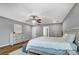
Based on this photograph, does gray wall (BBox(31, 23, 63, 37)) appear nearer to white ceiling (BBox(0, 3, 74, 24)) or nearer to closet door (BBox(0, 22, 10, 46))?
white ceiling (BBox(0, 3, 74, 24))

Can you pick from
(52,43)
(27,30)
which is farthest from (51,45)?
(27,30)

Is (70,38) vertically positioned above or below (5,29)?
below

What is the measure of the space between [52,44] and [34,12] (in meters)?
0.71

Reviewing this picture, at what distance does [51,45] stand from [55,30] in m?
0.33

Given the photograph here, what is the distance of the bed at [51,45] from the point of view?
59.8 inches

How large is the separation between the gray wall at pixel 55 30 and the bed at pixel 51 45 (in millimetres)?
82

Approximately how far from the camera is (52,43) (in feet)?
5.21

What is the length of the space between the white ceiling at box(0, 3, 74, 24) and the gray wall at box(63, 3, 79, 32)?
3.4 inches

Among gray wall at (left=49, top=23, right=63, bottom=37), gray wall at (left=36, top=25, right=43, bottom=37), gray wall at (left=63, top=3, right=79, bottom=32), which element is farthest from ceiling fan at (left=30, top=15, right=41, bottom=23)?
gray wall at (left=63, top=3, right=79, bottom=32)

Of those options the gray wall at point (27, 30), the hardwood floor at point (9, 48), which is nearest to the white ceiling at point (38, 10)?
the gray wall at point (27, 30)

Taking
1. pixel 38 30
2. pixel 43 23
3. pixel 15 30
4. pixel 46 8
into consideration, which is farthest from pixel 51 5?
pixel 15 30

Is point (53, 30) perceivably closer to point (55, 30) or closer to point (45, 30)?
point (55, 30)

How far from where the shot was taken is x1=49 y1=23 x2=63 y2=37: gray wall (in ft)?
5.48
